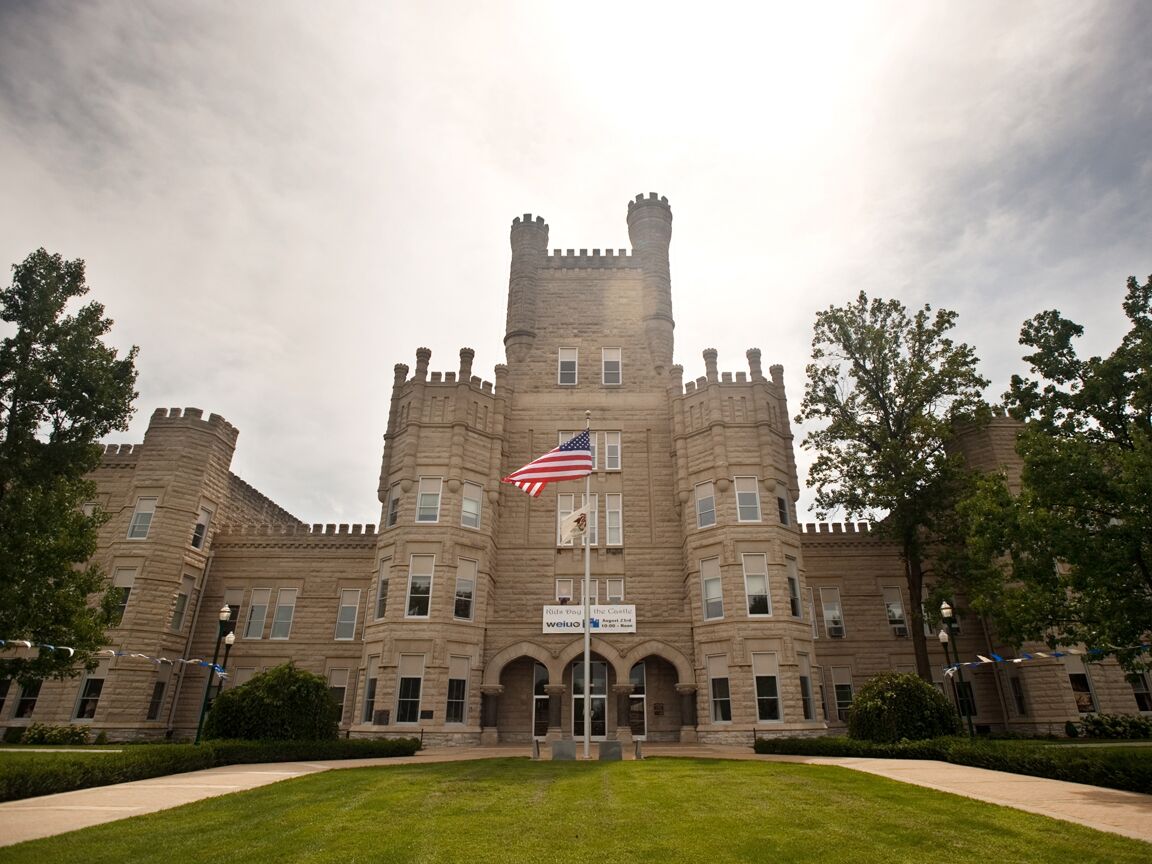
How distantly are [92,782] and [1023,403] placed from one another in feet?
91.9

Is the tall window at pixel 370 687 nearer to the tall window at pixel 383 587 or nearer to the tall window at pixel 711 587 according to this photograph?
the tall window at pixel 383 587

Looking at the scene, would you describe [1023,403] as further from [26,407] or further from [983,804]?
[26,407]

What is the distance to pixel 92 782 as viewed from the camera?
47.2 feet

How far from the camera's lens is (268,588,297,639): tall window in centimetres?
3403

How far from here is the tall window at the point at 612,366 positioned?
35.6 m

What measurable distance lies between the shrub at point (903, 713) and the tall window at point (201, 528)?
101 feet

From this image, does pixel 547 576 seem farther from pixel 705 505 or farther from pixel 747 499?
pixel 747 499

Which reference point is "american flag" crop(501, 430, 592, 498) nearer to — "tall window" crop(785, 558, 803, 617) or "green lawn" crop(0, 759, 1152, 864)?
"green lawn" crop(0, 759, 1152, 864)

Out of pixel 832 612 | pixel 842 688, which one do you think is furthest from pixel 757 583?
pixel 842 688

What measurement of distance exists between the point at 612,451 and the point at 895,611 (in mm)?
16097

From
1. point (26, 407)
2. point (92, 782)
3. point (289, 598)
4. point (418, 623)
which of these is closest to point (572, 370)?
point (418, 623)

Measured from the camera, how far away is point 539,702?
2902 centimetres

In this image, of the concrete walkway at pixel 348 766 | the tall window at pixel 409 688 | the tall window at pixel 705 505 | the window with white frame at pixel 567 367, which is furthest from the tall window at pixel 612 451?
the concrete walkway at pixel 348 766

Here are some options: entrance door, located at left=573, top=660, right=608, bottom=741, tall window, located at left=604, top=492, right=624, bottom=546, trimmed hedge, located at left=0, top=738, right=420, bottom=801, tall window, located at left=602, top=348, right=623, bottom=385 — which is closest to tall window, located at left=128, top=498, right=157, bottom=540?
trimmed hedge, located at left=0, top=738, right=420, bottom=801
